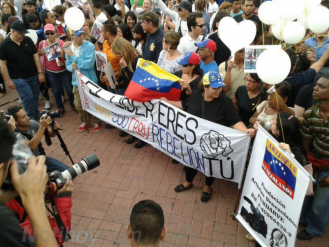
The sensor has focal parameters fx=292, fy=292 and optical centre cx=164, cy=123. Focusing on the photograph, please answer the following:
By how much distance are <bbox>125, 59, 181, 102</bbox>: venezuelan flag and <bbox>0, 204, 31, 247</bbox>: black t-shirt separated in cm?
310

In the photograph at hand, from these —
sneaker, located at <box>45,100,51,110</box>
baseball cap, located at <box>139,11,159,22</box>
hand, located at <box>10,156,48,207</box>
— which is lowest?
sneaker, located at <box>45,100,51,110</box>

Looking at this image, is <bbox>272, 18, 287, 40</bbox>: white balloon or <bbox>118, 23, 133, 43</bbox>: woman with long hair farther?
<bbox>118, 23, 133, 43</bbox>: woman with long hair

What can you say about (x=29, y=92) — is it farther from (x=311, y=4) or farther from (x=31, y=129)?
(x=311, y=4)

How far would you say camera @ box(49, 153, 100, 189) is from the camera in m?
2.61

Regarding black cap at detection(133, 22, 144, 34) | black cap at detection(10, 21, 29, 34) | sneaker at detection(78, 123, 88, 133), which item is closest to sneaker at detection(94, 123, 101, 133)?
sneaker at detection(78, 123, 88, 133)

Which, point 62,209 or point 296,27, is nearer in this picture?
point 62,209

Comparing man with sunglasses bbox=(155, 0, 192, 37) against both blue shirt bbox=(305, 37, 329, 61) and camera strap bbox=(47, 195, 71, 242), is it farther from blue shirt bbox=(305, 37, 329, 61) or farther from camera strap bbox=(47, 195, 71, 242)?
camera strap bbox=(47, 195, 71, 242)

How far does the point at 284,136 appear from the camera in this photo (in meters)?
3.07

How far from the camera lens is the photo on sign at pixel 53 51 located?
5962mm

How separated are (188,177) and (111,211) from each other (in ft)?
3.93

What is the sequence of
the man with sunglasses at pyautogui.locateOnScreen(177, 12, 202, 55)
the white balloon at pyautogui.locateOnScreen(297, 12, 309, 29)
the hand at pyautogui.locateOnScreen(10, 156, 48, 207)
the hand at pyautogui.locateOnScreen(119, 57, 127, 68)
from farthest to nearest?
the man with sunglasses at pyautogui.locateOnScreen(177, 12, 202, 55) → the hand at pyautogui.locateOnScreen(119, 57, 127, 68) → the white balloon at pyautogui.locateOnScreen(297, 12, 309, 29) → the hand at pyautogui.locateOnScreen(10, 156, 48, 207)

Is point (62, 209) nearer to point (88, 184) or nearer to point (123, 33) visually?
point (88, 184)

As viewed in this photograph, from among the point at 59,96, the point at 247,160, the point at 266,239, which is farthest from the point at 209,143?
the point at 59,96

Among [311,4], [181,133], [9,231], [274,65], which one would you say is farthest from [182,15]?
[9,231]
